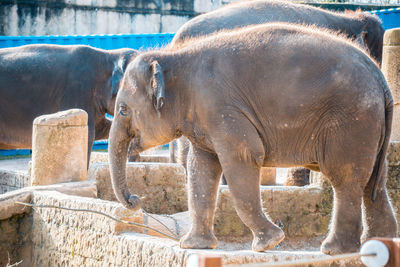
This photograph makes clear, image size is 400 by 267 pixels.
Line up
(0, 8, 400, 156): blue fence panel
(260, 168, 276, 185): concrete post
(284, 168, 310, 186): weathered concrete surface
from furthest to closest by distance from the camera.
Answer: (0, 8, 400, 156): blue fence panel < (260, 168, 276, 185): concrete post < (284, 168, 310, 186): weathered concrete surface

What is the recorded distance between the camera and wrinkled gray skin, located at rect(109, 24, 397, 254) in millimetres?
5148

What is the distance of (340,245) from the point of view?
521cm

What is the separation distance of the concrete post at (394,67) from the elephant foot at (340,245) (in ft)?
9.30

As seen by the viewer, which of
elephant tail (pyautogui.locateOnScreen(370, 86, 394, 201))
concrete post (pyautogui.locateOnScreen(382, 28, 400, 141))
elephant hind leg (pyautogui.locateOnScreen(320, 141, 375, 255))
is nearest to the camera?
elephant hind leg (pyautogui.locateOnScreen(320, 141, 375, 255))

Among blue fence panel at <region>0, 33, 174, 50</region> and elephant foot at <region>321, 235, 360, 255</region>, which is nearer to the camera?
elephant foot at <region>321, 235, 360, 255</region>

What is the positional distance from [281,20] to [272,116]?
240 centimetres

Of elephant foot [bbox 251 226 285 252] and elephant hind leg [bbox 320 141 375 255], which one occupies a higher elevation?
elephant hind leg [bbox 320 141 375 255]

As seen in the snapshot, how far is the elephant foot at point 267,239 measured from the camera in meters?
5.22

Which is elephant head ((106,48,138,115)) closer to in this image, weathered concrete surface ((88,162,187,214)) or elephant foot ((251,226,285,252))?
weathered concrete surface ((88,162,187,214))

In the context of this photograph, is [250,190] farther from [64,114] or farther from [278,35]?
[64,114]

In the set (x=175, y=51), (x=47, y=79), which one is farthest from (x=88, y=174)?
(x=175, y=51)

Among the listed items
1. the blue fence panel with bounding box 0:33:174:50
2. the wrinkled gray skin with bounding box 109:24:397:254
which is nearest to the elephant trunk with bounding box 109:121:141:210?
the wrinkled gray skin with bounding box 109:24:397:254

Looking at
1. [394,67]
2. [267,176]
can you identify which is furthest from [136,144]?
[267,176]

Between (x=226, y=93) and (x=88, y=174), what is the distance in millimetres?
3226
